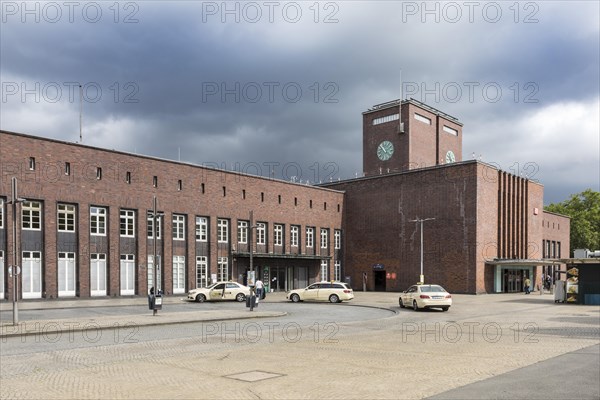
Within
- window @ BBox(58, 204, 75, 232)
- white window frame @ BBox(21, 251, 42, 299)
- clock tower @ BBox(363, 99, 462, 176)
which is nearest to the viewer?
white window frame @ BBox(21, 251, 42, 299)

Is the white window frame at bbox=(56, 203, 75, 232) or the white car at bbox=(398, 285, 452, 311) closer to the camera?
the white car at bbox=(398, 285, 452, 311)

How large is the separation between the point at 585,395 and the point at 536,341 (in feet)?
27.7

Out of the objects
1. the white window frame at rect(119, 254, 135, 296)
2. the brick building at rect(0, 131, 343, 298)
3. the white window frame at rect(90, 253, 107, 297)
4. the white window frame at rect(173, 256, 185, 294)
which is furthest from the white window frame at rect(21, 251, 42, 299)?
the white window frame at rect(173, 256, 185, 294)

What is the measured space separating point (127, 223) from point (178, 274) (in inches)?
248

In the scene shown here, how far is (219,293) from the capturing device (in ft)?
129

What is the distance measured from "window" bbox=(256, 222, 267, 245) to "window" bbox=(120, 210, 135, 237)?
13.3m

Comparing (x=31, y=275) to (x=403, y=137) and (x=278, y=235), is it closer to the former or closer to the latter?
(x=278, y=235)

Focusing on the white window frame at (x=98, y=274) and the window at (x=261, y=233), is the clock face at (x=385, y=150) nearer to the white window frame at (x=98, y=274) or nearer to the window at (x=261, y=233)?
the window at (x=261, y=233)

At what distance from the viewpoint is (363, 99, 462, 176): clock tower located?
70.9 meters

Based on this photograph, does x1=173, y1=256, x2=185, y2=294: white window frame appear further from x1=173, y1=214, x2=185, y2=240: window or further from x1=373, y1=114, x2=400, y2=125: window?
x1=373, y1=114, x2=400, y2=125: window

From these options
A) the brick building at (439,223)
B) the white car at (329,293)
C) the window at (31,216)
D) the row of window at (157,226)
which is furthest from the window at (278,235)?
the window at (31,216)

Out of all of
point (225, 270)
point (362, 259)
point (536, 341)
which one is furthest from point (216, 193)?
point (536, 341)

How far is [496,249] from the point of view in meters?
56.2

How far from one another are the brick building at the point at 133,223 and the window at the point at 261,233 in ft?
0.31
